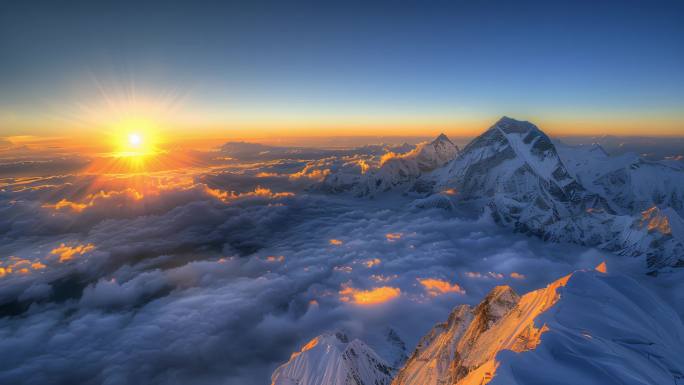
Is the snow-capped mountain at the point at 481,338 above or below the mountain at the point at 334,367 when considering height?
above

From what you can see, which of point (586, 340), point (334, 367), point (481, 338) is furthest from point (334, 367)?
point (586, 340)

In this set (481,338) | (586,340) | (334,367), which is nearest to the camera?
(586,340)

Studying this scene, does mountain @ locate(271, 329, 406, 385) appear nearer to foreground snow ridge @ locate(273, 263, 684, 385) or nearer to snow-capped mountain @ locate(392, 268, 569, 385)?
snow-capped mountain @ locate(392, 268, 569, 385)

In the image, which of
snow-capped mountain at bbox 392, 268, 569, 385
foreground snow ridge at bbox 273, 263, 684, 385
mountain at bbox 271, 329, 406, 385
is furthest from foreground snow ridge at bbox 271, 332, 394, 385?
foreground snow ridge at bbox 273, 263, 684, 385

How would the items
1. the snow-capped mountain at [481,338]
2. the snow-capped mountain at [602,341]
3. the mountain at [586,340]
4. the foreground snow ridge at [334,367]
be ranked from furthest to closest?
the foreground snow ridge at [334,367] → the snow-capped mountain at [481,338] → the mountain at [586,340] → the snow-capped mountain at [602,341]

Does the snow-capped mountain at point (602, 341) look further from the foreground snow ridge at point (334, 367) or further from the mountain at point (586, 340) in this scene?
the foreground snow ridge at point (334, 367)

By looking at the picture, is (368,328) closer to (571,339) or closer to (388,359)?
(388,359)

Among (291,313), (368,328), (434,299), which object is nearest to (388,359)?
(368,328)

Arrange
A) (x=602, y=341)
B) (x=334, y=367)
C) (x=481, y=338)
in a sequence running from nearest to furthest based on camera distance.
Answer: (x=602, y=341) < (x=481, y=338) < (x=334, y=367)

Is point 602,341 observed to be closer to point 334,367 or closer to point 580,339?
point 580,339

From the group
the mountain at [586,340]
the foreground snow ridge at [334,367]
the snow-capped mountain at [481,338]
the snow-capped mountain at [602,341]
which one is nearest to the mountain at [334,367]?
the foreground snow ridge at [334,367]
